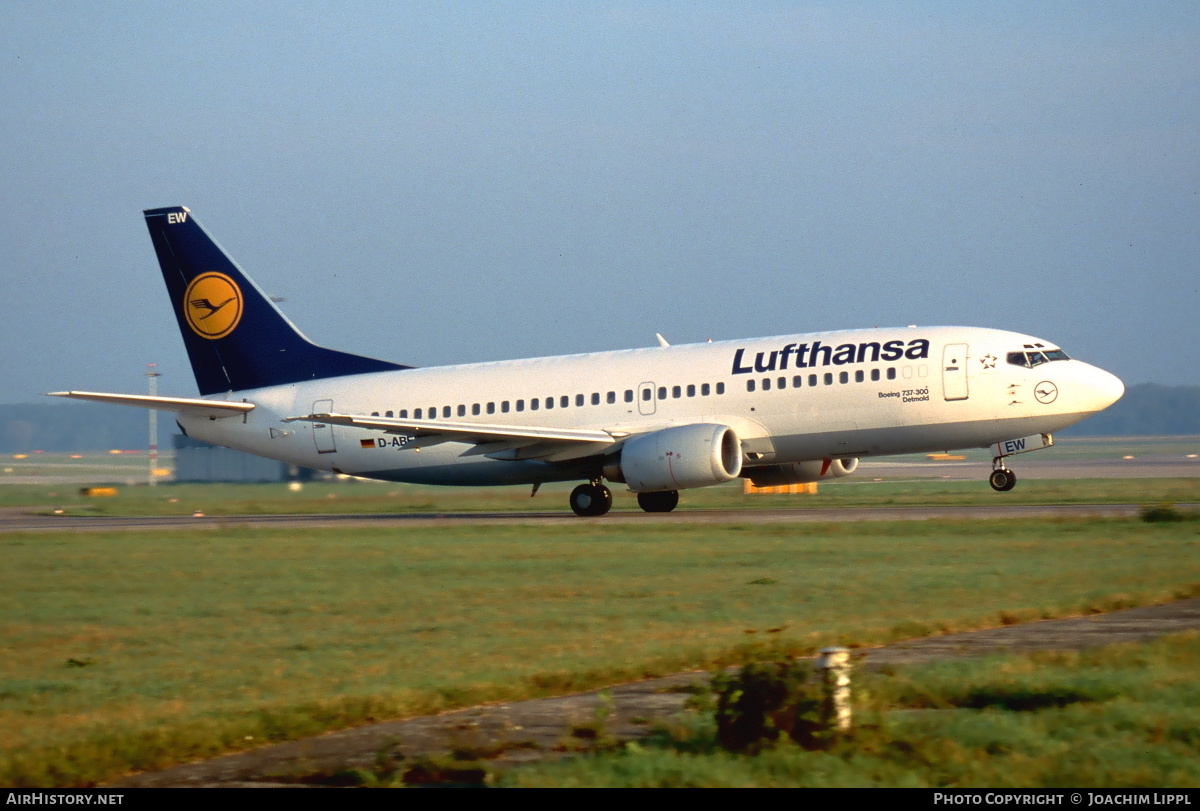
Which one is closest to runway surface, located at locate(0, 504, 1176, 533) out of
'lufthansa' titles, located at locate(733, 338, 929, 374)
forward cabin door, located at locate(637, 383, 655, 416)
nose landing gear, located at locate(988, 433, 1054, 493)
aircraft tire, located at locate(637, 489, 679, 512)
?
aircraft tire, located at locate(637, 489, 679, 512)

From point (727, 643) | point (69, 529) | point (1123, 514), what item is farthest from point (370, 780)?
point (69, 529)

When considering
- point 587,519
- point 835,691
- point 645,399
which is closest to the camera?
point 835,691

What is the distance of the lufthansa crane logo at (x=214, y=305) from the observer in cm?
3750

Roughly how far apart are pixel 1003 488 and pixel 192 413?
2034 cm

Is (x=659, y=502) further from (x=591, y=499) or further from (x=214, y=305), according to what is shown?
(x=214, y=305)

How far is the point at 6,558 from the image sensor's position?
23344 mm

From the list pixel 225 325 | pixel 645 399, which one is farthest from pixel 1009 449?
pixel 225 325

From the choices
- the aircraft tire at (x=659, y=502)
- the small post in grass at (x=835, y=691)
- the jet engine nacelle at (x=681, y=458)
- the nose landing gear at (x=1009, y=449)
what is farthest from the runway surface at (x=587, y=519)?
the small post in grass at (x=835, y=691)

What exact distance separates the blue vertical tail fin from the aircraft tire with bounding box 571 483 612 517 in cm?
690

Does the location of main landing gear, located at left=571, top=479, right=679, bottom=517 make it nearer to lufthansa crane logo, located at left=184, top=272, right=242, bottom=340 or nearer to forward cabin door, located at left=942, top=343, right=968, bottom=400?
forward cabin door, located at left=942, top=343, right=968, bottom=400

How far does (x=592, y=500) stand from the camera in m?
33.2

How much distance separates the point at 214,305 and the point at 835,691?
3172 centimetres

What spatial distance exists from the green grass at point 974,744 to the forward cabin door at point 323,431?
27.6 meters

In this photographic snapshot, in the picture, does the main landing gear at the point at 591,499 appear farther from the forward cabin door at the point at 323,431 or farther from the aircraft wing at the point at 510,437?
the forward cabin door at the point at 323,431
